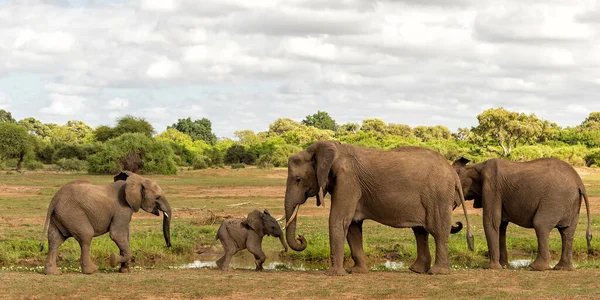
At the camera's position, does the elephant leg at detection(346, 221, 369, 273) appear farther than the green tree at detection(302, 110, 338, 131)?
No

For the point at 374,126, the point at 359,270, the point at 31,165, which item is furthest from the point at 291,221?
the point at 374,126

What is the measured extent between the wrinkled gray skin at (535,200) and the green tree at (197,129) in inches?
4982

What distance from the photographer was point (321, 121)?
158500mm

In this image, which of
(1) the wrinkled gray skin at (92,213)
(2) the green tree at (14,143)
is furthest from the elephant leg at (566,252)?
(2) the green tree at (14,143)

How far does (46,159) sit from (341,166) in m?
65.8

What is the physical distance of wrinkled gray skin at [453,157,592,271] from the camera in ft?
48.8

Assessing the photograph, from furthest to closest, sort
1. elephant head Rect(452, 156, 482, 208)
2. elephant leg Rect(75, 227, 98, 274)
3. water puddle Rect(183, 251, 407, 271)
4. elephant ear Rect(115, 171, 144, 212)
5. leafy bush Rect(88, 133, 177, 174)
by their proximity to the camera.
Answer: leafy bush Rect(88, 133, 177, 174), water puddle Rect(183, 251, 407, 271), elephant head Rect(452, 156, 482, 208), elephant ear Rect(115, 171, 144, 212), elephant leg Rect(75, 227, 98, 274)

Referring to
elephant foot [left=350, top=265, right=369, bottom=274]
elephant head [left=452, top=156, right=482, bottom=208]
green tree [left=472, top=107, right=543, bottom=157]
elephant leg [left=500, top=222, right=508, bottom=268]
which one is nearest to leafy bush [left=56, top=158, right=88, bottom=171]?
green tree [left=472, top=107, right=543, bottom=157]

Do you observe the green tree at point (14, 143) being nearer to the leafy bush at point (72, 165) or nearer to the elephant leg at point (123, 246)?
the leafy bush at point (72, 165)

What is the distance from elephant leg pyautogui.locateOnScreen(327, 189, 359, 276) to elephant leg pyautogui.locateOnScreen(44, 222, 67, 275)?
4650mm

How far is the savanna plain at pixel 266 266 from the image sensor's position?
11.7 meters

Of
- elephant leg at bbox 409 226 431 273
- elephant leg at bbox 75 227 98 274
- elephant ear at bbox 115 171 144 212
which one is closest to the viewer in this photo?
elephant leg at bbox 75 227 98 274

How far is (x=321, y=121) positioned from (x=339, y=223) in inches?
5708

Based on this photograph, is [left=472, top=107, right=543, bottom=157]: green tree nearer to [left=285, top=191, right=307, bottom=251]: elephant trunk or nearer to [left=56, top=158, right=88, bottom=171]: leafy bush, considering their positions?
[left=56, top=158, right=88, bottom=171]: leafy bush
